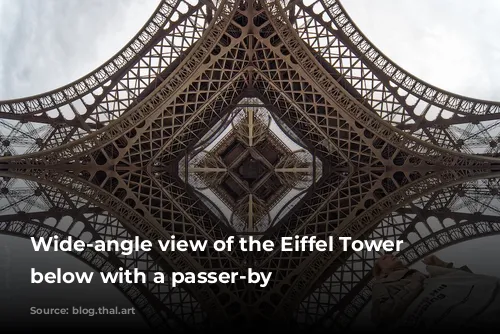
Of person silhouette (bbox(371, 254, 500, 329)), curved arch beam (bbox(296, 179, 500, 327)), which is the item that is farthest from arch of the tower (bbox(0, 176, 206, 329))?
person silhouette (bbox(371, 254, 500, 329))

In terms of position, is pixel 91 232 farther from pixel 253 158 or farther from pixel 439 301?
pixel 439 301

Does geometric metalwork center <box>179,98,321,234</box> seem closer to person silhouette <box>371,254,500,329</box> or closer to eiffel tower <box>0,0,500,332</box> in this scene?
eiffel tower <box>0,0,500,332</box>

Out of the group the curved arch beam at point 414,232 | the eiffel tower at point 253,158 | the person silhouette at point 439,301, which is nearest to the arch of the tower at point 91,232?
the eiffel tower at point 253,158

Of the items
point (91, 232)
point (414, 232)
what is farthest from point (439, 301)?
point (91, 232)

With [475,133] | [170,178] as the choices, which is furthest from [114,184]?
[475,133]

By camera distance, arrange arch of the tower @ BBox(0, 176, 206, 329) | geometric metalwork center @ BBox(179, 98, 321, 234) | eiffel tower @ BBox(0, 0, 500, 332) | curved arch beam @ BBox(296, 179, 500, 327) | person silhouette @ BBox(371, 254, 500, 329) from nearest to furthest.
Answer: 1. person silhouette @ BBox(371, 254, 500, 329)
2. arch of the tower @ BBox(0, 176, 206, 329)
3. curved arch beam @ BBox(296, 179, 500, 327)
4. eiffel tower @ BBox(0, 0, 500, 332)
5. geometric metalwork center @ BBox(179, 98, 321, 234)

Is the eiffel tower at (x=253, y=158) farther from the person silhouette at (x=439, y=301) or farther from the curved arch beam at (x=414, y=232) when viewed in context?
the person silhouette at (x=439, y=301)

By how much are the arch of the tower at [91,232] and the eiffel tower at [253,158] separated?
0.04 meters

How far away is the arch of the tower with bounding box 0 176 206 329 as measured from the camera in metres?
5.95

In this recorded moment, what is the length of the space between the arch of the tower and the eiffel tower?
43 mm

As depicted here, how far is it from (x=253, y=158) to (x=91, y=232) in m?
4.30

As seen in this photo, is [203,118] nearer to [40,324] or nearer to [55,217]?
[55,217]

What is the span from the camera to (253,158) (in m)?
10.2

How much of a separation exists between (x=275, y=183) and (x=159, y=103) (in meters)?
3.74
